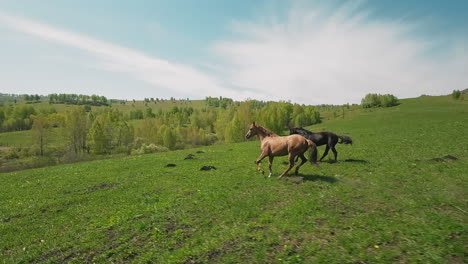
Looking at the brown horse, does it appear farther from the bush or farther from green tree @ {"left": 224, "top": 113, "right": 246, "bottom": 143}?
the bush

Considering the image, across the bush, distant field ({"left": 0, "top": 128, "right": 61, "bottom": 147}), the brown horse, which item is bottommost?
distant field ({"left": 0, "top": 128, "right": 61, "bottom": 147})

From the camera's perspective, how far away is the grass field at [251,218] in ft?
21.0

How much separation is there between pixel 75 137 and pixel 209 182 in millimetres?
67052

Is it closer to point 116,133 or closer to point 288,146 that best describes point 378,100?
point 116,133

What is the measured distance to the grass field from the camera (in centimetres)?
641

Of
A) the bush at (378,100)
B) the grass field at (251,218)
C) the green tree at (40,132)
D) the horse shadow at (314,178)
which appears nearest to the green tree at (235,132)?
the grass field at (251,218)

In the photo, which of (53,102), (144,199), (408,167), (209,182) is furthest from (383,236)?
(53,102)

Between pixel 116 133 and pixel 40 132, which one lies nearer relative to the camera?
pixel 40 132

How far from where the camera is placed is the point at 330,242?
22.0 ft

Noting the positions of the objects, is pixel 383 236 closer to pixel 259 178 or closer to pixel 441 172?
pixel 259 178

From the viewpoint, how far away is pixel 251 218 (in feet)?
28.8

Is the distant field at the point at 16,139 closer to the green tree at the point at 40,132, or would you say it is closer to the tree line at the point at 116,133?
the tree line at the point at 116,133

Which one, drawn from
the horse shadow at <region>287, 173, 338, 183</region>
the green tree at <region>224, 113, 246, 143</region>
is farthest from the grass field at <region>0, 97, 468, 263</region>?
the green tree at <region>224, 113, 246, 143</region>

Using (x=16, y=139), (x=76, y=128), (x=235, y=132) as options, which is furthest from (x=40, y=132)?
(x=235, y=132)
